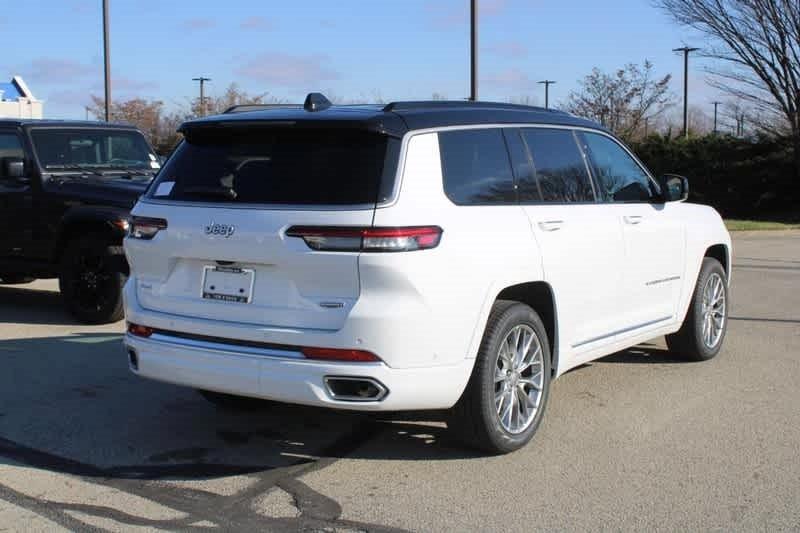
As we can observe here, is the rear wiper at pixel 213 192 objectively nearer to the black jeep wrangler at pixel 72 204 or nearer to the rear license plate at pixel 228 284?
the rear license plate at pixel 228 284

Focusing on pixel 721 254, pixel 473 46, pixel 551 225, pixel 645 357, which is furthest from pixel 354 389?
pixel 473 46

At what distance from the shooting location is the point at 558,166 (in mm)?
6082

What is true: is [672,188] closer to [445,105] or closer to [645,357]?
[645,357]

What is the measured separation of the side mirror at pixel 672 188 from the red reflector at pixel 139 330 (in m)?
3.77

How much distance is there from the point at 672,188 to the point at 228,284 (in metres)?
3.69

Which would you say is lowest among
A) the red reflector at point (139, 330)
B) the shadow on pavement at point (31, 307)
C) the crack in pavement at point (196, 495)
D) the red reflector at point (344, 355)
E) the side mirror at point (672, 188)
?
the crack in pavement at point (196, 495)

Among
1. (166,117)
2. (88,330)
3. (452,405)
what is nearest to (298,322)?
(452,405)

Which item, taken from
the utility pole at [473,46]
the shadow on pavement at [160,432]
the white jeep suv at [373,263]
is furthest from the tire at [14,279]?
the utility pole at [473,46]

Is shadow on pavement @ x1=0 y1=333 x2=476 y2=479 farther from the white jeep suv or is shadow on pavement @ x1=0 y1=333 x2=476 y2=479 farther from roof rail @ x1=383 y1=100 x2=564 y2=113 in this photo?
roof rail @ x1=383 y1=100 x2=564 y2=113

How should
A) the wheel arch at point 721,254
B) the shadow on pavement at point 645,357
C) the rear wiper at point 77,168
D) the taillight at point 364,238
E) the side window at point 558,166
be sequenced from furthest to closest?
the rear wiper at point 77,168 → the wheel arch at point 721,254 → the shadow on pavement at point 645,357 → the side window at point 558,166 → the taillight at point 364,238

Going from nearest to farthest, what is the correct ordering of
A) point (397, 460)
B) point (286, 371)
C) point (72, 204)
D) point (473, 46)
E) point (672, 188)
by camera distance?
Answer: point (286, 371), point (397, 460), point (672, 188), point (72, 204), point (473, 46)

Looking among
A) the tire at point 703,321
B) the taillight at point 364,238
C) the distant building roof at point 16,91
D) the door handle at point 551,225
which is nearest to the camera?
the taillight at point 364,238

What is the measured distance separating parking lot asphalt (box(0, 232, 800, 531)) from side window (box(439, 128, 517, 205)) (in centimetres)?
142

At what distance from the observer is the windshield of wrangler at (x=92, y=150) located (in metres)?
10.3
